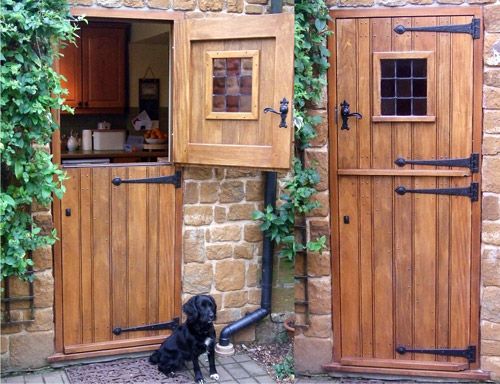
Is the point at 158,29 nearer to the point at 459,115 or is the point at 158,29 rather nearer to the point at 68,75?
the point at 68,75

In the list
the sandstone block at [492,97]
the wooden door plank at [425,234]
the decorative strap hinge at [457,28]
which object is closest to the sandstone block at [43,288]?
the wooden door plank at [425,234]

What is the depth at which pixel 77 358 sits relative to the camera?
215 inches

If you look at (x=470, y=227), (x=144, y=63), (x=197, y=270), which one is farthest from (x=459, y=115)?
(x=144, y=63)

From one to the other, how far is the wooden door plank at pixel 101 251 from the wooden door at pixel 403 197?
1.57 metres

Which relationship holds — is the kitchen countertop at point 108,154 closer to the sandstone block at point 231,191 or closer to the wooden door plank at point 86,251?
the sandstone block at point 231,191

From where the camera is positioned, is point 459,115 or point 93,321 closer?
point 459,115

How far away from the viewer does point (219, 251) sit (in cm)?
579

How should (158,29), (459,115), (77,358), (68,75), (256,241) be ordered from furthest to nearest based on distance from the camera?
(68,75), (158,29), (256,241), (77,358), (459,115)

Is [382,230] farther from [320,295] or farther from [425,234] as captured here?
[320,295]

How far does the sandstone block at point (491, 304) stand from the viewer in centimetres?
515

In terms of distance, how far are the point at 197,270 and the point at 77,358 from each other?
3.40 ft

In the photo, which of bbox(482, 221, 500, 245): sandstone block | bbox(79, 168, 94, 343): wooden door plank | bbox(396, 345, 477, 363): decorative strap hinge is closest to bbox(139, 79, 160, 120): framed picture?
bbox(79, 168, 94, 343): wooden door plank

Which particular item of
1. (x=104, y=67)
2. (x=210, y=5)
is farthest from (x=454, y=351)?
(x=104, y=67)

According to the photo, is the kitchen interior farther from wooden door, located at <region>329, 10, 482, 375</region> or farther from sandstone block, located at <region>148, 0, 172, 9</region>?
wooden door, located at <region>329, 10, 482, 375</region>
